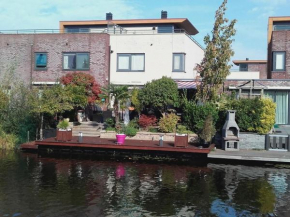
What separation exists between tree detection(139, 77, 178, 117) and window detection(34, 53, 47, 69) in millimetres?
10011

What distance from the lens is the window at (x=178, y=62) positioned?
98.8 feet

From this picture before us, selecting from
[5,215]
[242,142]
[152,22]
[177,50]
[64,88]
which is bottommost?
[5,215]

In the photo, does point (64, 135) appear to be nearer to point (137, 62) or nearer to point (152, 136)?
point (152, 136)

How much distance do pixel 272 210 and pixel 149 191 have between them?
4.33m

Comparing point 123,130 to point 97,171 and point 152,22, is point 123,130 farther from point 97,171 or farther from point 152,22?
point 152,22

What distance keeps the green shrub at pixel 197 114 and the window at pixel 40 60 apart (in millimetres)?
12842

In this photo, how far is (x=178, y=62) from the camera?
30234 millimetres

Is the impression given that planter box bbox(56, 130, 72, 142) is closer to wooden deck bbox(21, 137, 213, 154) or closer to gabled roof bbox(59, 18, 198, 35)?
wooden deck bbox(21, 137, 213, 154)

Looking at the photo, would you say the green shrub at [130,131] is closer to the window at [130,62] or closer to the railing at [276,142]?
the railing at [276,142]

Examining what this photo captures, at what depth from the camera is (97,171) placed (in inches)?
721

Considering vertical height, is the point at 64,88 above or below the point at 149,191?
above

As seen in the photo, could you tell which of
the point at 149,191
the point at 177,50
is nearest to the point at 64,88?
the point at 177,50

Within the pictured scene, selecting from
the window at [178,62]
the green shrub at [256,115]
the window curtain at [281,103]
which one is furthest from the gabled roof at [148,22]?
A: the green shrub at [256,115]

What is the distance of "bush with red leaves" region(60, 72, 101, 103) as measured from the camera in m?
27.3
